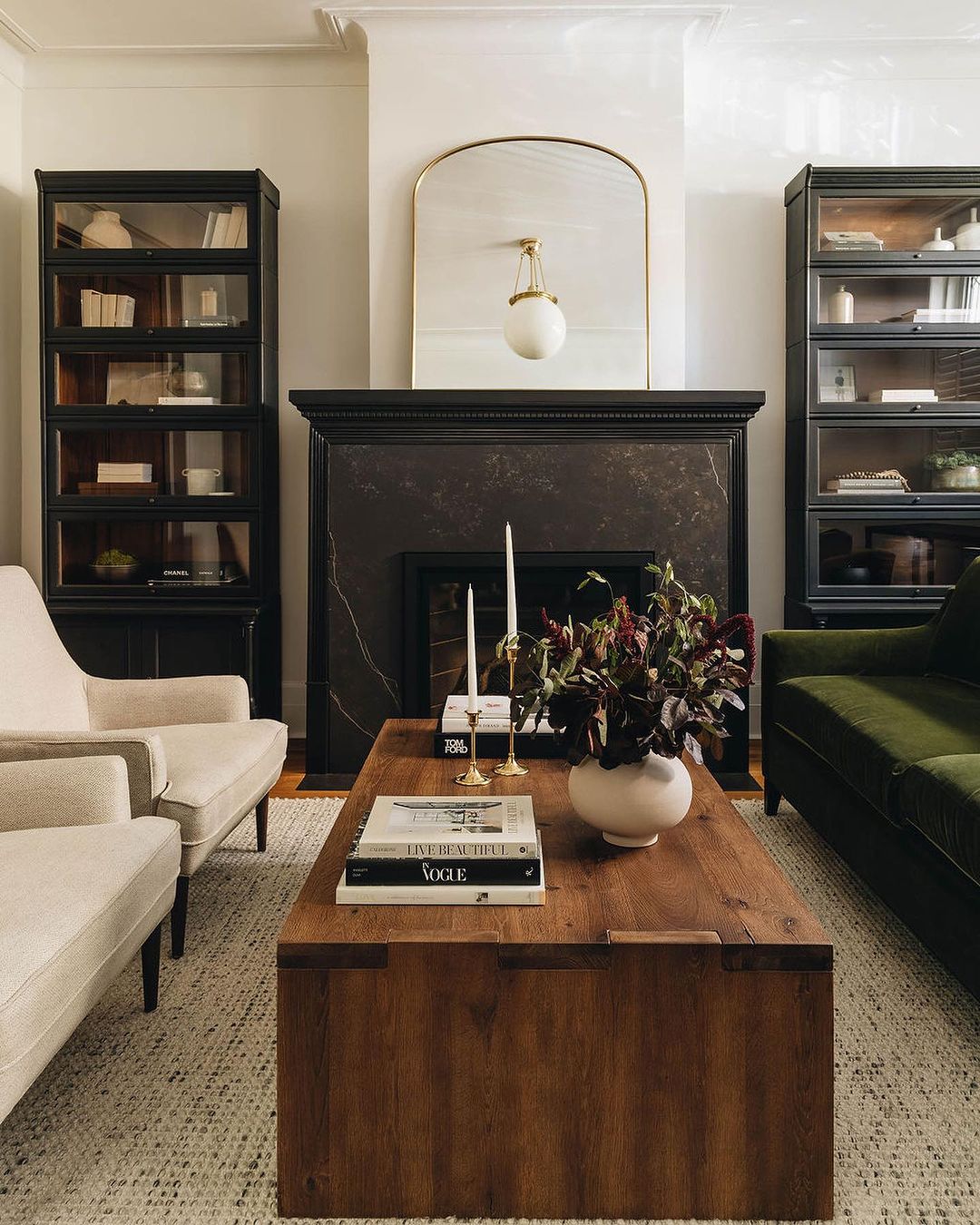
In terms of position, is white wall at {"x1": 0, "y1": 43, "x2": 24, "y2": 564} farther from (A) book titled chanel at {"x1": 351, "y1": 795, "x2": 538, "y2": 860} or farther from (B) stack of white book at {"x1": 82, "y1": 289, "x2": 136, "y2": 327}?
(A) book titled chanel at {"x1": 351, "y1": 795, "x2": 538, "y2": 860}

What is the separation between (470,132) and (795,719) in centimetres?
250

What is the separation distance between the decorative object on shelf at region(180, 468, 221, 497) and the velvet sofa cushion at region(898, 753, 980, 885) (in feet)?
9.12

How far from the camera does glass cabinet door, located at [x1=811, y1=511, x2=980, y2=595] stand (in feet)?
12.0

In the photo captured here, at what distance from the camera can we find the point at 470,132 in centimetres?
361

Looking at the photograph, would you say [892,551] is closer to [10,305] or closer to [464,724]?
[464,724]

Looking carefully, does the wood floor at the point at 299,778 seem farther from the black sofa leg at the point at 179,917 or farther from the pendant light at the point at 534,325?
the pendant light at the point at 534,325

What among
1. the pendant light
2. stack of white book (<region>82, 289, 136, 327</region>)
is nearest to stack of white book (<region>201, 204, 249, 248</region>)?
stack of white book (<region>82, 289, 136, 327</region>)

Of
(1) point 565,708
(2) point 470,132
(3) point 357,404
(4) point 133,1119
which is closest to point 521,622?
(3) point 357,404

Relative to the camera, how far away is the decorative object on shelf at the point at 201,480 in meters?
3.75

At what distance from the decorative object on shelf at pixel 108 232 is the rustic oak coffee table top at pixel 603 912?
2.92m

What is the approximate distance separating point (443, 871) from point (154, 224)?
10.7ft

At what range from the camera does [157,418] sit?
3707mm

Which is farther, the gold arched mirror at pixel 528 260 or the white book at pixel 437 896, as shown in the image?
the gold arched mirror at pixel 528 260

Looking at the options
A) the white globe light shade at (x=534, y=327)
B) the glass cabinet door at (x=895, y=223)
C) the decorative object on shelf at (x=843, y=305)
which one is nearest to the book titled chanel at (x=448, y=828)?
the white globe light shade at (x=534, y=327)
